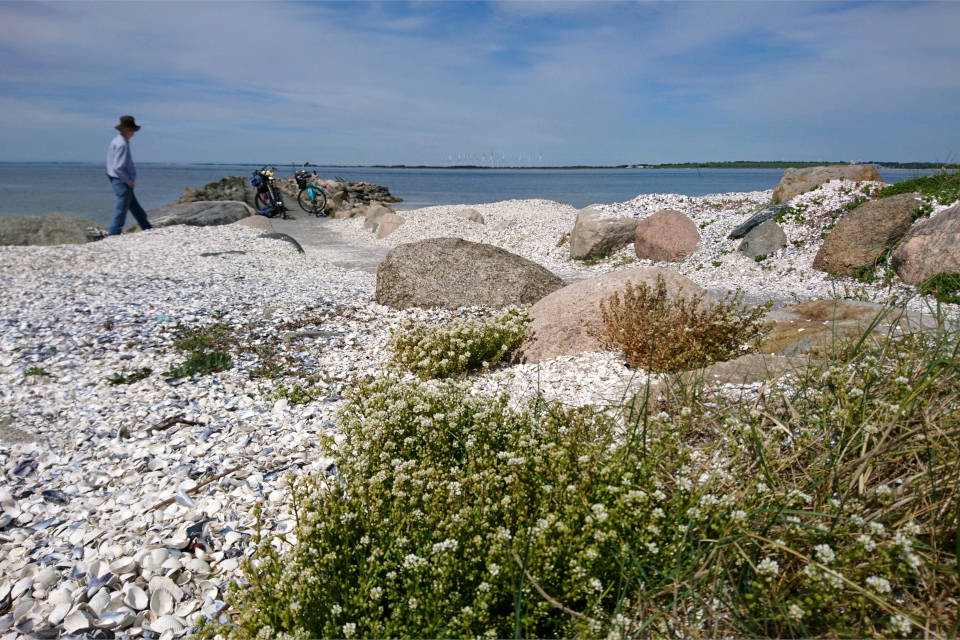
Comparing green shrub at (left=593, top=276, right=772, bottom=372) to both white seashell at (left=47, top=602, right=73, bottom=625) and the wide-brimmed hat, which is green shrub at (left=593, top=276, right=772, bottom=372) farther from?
the wide-brimmed hat

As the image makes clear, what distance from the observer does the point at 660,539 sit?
229 cm

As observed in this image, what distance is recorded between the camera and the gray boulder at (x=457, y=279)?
807 centimetres

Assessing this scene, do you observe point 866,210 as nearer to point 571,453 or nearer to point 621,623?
point 571,453

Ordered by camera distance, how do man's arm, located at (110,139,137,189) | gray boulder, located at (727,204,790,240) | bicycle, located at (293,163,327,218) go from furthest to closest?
bicycle, located at (293,163,327,218)
man's arm, located at (110,139,137,189)
gray boulder, located at (727,204,790,240)

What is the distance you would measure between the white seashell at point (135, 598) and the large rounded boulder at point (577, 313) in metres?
3.92

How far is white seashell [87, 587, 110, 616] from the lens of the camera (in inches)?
105

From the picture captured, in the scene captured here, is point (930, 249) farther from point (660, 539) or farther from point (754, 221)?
point (660, 539)

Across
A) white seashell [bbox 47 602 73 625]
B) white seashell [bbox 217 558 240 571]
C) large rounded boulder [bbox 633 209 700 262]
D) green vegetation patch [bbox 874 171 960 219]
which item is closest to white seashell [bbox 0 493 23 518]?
white seashell [bbox 47 602 73 625]

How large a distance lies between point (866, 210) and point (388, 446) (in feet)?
38.2

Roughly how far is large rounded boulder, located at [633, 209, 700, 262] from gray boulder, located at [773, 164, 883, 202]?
4284 mm

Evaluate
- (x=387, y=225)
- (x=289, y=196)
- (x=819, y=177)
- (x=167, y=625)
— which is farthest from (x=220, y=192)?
(x=167, y=625)

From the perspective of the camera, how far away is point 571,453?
279cm

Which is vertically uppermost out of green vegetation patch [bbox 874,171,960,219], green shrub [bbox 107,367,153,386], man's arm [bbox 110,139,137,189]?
man's arm [bbox 110,139,137,189]

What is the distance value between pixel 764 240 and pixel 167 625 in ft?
44.0
